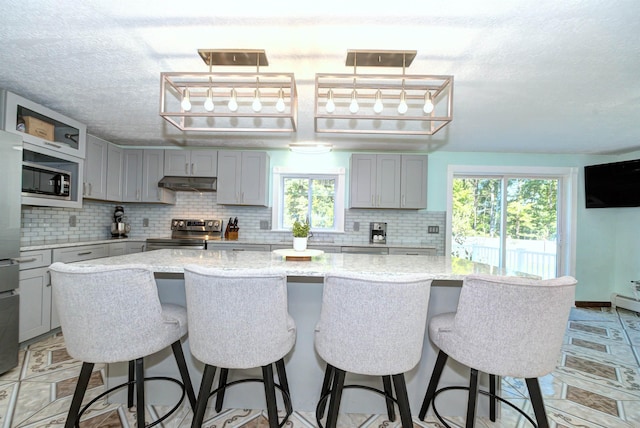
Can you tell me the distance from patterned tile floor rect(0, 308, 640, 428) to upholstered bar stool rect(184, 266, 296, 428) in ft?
2.20

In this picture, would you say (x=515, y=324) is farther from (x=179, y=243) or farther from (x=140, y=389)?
(x=179, y=243)

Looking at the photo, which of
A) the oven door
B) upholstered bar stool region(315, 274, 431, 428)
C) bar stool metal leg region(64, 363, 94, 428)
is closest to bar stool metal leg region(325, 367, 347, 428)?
upholstered bar stool region(315, 274, 431, 428)

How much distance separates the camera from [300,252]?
6.61ft

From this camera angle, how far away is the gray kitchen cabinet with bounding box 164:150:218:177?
427 centimetres

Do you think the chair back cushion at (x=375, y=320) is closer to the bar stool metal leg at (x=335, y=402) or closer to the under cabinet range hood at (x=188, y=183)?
the bar stool metal leg at (x=335, y=402)

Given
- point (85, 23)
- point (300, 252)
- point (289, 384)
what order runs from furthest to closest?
point (300, 252), point (289, 384), point (85, 23)

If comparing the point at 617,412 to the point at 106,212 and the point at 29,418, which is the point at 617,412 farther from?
the point at 106,212

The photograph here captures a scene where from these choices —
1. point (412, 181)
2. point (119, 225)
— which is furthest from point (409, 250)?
point (119, 225)

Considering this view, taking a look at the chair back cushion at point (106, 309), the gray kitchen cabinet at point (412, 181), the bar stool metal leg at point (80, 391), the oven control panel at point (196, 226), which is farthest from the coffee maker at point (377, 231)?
the bar stool metal leg at point (80, 391)

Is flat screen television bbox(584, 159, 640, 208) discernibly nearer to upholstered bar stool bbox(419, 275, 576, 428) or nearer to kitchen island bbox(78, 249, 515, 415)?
kitchen island bbox(78, 249, 515, 415)

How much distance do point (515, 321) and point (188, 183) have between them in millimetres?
4032

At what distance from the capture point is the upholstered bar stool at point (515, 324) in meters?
1.27

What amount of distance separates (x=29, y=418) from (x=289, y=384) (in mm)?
1590

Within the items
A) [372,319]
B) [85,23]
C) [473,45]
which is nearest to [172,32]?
[85,23]
